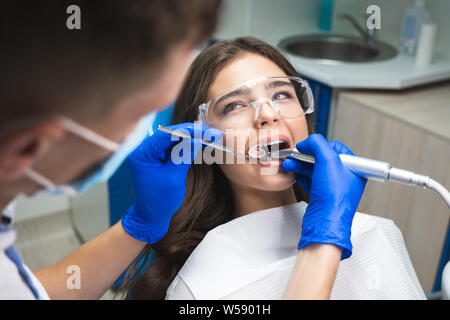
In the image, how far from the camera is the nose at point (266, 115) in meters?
1.24

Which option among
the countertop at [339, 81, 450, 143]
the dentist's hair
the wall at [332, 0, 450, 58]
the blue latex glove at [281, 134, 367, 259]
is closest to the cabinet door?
the countertop at [339, 81, 450, 143]

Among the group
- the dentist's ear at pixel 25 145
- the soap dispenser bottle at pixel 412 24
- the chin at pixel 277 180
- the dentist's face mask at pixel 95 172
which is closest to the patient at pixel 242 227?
the chin at pixel 277 180

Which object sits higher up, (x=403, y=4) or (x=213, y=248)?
(x=403, y=4)

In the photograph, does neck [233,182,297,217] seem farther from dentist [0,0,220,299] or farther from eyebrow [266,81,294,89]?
dentist [0,0,220,299]

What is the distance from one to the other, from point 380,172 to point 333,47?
6.32 ft

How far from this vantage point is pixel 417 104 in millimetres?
2123

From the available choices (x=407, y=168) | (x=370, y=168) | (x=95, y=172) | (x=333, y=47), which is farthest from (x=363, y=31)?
(x=95, y=172)

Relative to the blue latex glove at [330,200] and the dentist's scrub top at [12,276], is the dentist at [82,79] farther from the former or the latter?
the blue latex glove at [330,200]

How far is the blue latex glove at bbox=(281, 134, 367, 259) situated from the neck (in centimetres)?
27

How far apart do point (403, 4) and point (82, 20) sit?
8.19 ft

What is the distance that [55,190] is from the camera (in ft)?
1.96

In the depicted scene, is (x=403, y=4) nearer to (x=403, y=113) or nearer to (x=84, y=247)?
(x=403, y=113)

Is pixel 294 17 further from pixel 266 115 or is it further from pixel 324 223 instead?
pixel 324 223
